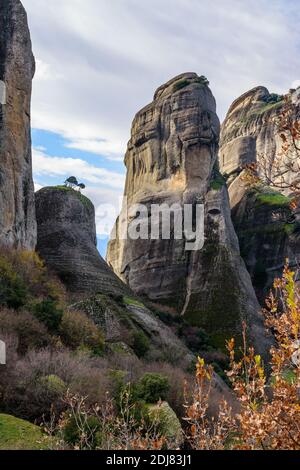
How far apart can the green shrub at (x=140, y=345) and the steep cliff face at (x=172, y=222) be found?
14.0m

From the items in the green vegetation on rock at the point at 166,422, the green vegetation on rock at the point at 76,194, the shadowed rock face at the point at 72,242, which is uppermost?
the green vegetation on rock at the point at 76,194

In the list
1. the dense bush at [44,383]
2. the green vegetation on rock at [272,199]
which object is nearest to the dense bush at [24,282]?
the dense bush at [44,383]

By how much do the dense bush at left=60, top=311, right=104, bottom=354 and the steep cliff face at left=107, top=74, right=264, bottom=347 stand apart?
1838 centimetres

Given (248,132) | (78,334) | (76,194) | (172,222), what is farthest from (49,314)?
(248,132)

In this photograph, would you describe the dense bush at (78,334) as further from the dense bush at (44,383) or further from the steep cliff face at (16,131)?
the steep cliff face at (16,131)

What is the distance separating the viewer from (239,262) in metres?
48.2

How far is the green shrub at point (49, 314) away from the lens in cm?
2439

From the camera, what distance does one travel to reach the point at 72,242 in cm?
3900

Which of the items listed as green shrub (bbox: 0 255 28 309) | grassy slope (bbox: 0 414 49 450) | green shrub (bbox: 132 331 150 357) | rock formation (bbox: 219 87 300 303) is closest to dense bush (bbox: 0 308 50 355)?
green shrub (bbox: 0 255 28 309)

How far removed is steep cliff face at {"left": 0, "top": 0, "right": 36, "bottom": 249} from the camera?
33594 millimetres

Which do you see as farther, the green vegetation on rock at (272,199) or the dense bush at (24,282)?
the green vegetation on rock at (272,199)

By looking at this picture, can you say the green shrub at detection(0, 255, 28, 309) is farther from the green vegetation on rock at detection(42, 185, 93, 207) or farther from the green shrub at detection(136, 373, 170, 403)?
the green vegetation on rock at detection(42, 185, 93, 207)

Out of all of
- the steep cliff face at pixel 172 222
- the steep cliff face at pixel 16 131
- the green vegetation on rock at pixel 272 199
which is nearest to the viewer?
the steep cliff face at pixel 16 131

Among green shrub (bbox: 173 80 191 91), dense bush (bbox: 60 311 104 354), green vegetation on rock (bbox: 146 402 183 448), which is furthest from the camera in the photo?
green shrub (bbox: 173 80 191 91)
